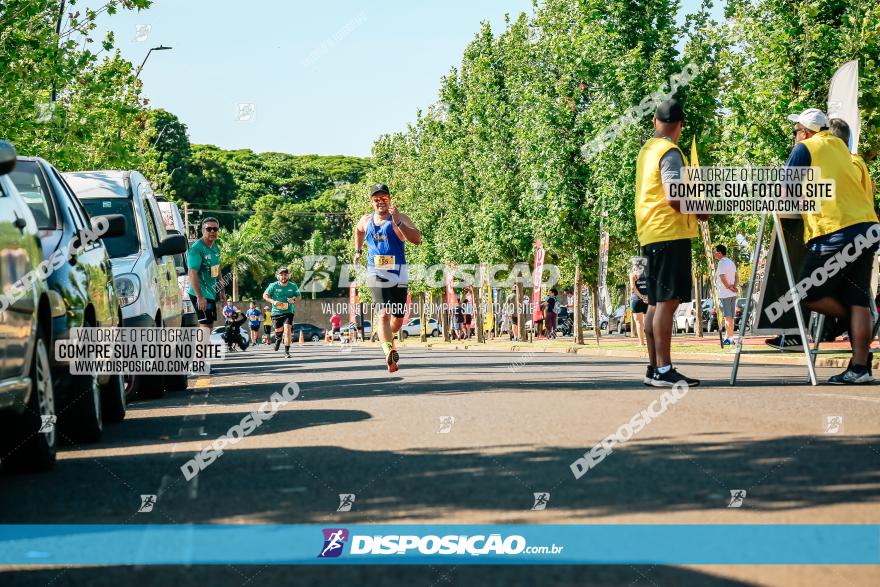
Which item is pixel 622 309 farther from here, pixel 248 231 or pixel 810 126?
pixel 810 126

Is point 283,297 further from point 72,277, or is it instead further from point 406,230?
point 72,277

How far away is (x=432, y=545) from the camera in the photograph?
4633 millimetres

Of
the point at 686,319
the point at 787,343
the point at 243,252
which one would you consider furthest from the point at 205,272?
the point at 243,252

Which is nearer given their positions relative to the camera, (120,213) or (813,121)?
(813,121)

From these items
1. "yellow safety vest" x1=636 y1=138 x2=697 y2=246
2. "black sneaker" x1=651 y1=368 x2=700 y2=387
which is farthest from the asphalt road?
"yellow safety vest" x1=636 y1=138 x2=697 y2=246

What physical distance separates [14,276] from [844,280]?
724 cm

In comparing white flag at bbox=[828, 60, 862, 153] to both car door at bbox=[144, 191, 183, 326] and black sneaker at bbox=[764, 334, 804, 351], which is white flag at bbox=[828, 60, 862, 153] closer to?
black sneaker at bbox=[764, 334, 804, 351]

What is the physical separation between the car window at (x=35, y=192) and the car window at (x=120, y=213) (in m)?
4.47

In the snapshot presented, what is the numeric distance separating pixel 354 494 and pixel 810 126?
693 centimetres

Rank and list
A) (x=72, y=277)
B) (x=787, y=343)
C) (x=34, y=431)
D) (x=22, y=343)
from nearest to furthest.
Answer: (x=22, y=343)
(x=34, y=431)
(x=72, y=277)
(x=787, y=343)

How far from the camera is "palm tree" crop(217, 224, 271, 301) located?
102562 mm

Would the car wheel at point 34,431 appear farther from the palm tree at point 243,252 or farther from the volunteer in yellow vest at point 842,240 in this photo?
the palm tree at point 243,252

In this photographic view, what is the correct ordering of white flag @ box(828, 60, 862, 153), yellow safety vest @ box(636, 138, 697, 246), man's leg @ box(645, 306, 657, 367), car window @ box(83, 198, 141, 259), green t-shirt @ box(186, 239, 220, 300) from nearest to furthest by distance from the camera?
yellow safety vest @ box(636, 138, 697, 246)
man's leg @ box(645, 306, 657, 367)
car window @ box(83, 198, 141, 259)
white flag @ box(828, 60, 862, 153)
green t-shirt @ box(186, 239, 220, 300)

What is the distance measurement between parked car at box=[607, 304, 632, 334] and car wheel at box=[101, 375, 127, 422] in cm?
6392
